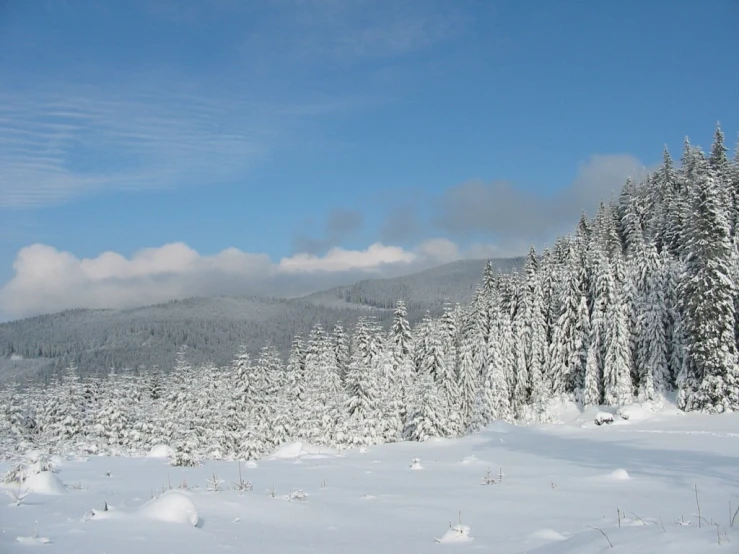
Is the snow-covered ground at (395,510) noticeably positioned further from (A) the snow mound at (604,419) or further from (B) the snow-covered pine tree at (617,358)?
(B) the snow-covered pine tree at (617,358)

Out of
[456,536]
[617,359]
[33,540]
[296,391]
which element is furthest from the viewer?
[296,391]

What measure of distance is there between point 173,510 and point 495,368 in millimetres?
46579

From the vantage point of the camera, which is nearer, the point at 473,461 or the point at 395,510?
the point at 395,510

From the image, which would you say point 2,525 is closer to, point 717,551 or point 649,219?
point 717,551

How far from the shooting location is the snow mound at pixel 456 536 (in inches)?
315

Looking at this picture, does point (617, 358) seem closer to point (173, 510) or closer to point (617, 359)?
point (617, 359)

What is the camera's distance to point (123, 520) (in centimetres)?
756

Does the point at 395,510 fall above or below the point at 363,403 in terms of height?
above

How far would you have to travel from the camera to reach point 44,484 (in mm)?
10188

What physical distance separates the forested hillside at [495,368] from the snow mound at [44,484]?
2897 centimetres

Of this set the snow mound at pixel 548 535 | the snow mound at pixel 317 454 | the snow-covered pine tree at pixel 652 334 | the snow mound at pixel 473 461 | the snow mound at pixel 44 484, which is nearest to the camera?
the snow mound at pixel 548 535

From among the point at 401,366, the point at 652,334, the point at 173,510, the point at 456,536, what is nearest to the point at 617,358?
the point at 652,334

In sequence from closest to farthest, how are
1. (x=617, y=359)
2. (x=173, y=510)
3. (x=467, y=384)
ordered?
(x=173, y=510)
(x=617, y=359)
(x=467, y=384)

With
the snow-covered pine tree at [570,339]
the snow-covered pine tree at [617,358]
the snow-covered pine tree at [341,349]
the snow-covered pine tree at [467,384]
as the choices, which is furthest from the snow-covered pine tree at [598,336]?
the snow-covered pine tree at [341,349]
